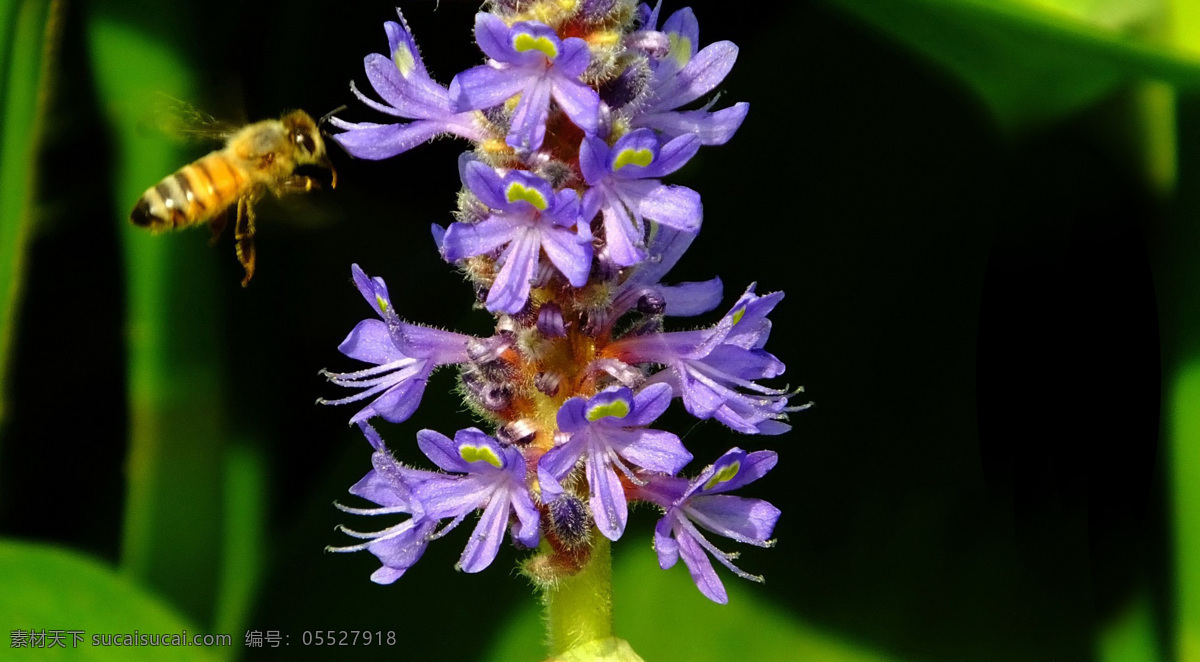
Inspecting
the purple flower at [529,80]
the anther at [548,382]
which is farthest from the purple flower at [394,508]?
the purple flower at [529,80]

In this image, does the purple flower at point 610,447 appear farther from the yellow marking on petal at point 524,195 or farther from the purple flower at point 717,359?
the yellow marking on petal at point 524,195

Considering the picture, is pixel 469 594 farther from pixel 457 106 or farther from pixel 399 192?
pixel 457 106

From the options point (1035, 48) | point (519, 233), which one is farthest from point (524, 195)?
point (1035, 48)

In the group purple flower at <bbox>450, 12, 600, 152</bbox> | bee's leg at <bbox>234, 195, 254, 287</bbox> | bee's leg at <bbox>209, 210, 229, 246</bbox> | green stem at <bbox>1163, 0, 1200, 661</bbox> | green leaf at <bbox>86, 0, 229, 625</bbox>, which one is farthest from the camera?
green leaf at <bbox>86, 0, 229, 625</bbox>

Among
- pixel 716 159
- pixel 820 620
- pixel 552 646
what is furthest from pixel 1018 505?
pixel 552 646

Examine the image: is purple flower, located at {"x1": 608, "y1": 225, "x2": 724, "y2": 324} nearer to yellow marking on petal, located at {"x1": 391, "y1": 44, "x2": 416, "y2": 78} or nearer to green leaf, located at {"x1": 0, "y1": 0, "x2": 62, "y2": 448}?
yellow marking on petal, located at {"x1": 391, "y1": 44, "x2": 416, "y2": 78}

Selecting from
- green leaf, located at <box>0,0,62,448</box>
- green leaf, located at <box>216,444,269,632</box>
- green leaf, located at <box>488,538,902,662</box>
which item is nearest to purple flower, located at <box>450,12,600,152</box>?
green leaf, located at <box>488,538,902,662</box>

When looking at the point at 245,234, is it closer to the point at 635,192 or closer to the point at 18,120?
the point at 18,120

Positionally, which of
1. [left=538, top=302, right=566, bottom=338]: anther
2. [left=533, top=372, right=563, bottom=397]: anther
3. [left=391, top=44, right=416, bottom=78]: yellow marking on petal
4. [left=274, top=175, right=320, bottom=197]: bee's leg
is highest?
[left=391, top=44, right=416, bottom=78]: yellow marking on petal
